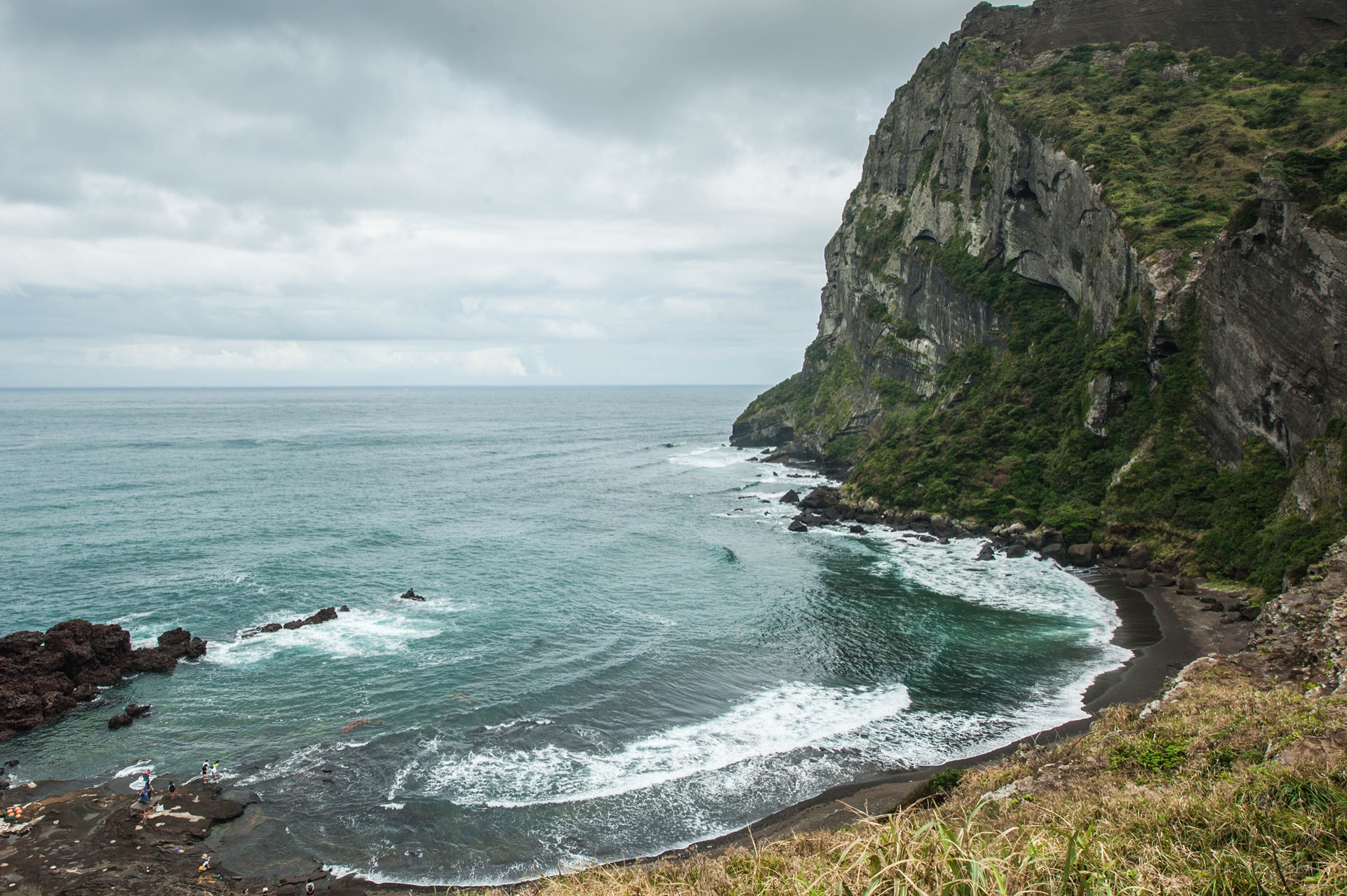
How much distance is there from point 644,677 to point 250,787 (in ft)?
52.6

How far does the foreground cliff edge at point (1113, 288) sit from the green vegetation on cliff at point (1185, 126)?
26cm

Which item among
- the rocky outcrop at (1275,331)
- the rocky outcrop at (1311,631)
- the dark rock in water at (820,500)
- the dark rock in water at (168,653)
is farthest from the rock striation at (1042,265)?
the dark rock in water at (168,653)

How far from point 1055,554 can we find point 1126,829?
151 ft

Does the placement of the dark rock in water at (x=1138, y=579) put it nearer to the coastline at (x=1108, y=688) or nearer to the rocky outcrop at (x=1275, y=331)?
the coastline at (x=1108, y=688)

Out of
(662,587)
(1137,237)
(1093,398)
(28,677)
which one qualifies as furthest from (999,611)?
(28,677)

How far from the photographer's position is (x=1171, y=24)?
8812cm

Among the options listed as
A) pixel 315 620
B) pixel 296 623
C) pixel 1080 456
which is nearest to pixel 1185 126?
pixel 1080 456

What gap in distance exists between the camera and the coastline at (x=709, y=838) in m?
21.3

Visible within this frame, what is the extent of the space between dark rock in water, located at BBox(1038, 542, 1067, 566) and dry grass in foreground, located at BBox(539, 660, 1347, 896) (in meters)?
31.2

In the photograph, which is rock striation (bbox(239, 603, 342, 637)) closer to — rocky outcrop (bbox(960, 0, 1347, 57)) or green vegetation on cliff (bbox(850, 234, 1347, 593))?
green vegetation on cliff (bbox(850, 234, 1347, 593))

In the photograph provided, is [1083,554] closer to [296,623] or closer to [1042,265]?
[1042,265]

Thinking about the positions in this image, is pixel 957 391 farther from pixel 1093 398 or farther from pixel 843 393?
pixel 843 393

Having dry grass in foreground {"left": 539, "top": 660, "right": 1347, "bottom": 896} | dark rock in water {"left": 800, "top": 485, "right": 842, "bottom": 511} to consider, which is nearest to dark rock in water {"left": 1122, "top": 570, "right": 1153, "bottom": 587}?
dry grass in foreground {"left": 539, "top": 660, "right": 1347, "bottom": 896}

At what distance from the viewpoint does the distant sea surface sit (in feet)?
82.4
